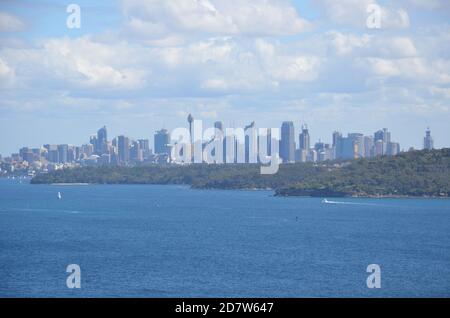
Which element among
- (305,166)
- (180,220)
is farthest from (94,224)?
(305,166)

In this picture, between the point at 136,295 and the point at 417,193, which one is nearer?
the point at 136,295

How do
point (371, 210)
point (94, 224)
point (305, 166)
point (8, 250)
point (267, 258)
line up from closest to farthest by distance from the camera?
point (267, 258) → point (8, 250) → point (94, 224) → point (371, 210) → point (305, 166)

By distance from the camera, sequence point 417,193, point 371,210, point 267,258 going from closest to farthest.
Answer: point 267,258 → point 371,210 → point 417,193

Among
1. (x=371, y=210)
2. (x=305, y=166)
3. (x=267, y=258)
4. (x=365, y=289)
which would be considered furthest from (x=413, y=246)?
(x=305, y=166)
